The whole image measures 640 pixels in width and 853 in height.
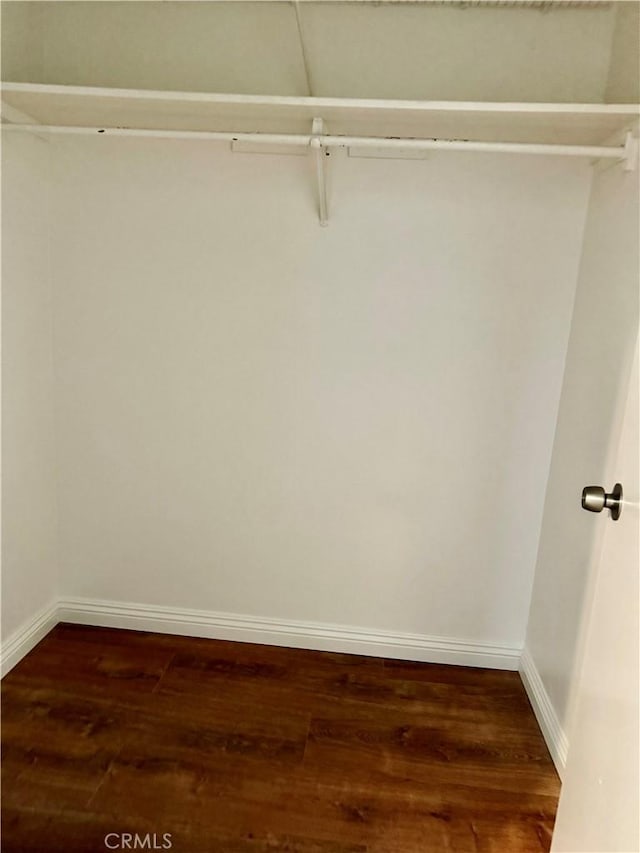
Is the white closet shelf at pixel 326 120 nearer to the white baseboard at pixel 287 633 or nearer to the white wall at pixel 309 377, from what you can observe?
the white wall at pixel 309 377

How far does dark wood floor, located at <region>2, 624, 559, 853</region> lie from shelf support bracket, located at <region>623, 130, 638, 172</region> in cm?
172

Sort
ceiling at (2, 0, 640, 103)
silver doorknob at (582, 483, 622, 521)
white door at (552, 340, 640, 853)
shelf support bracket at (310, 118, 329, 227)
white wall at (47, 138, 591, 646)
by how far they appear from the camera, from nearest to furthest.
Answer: white door at (552, 340, 640, 853)
silver doorknob at (582, 483, 622, 521)
shelf support bracket at (310, 118, 329, 227)
ceiling at (2, 0, 640, 103)
white wall at (47, 138, 591, 646)

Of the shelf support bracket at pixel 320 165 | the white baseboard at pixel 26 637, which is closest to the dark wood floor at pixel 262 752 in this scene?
the white baseboard at pixel 26 637

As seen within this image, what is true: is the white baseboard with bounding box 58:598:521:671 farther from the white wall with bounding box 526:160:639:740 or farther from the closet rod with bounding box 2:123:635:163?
the closet rod with bounding box 2:123:635:163

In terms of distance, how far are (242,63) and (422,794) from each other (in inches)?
89.1

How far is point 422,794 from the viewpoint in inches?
68.9

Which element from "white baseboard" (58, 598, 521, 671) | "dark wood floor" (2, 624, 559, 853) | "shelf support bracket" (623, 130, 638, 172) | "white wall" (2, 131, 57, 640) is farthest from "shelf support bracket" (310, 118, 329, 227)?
"dark wood floor" (2, 624, 559, 853)

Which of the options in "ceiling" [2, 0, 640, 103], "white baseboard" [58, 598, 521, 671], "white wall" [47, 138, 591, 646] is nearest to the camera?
"ceiling" [2, 0, 640, 103]

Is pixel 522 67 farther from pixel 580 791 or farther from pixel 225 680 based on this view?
pixel 225 680

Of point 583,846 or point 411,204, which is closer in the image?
point 583,846

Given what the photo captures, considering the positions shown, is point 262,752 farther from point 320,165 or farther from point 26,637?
point 320,165

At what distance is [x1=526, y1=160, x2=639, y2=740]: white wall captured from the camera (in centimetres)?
167

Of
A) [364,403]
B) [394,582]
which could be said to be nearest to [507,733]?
[394,582]

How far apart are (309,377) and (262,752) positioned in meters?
1.20
